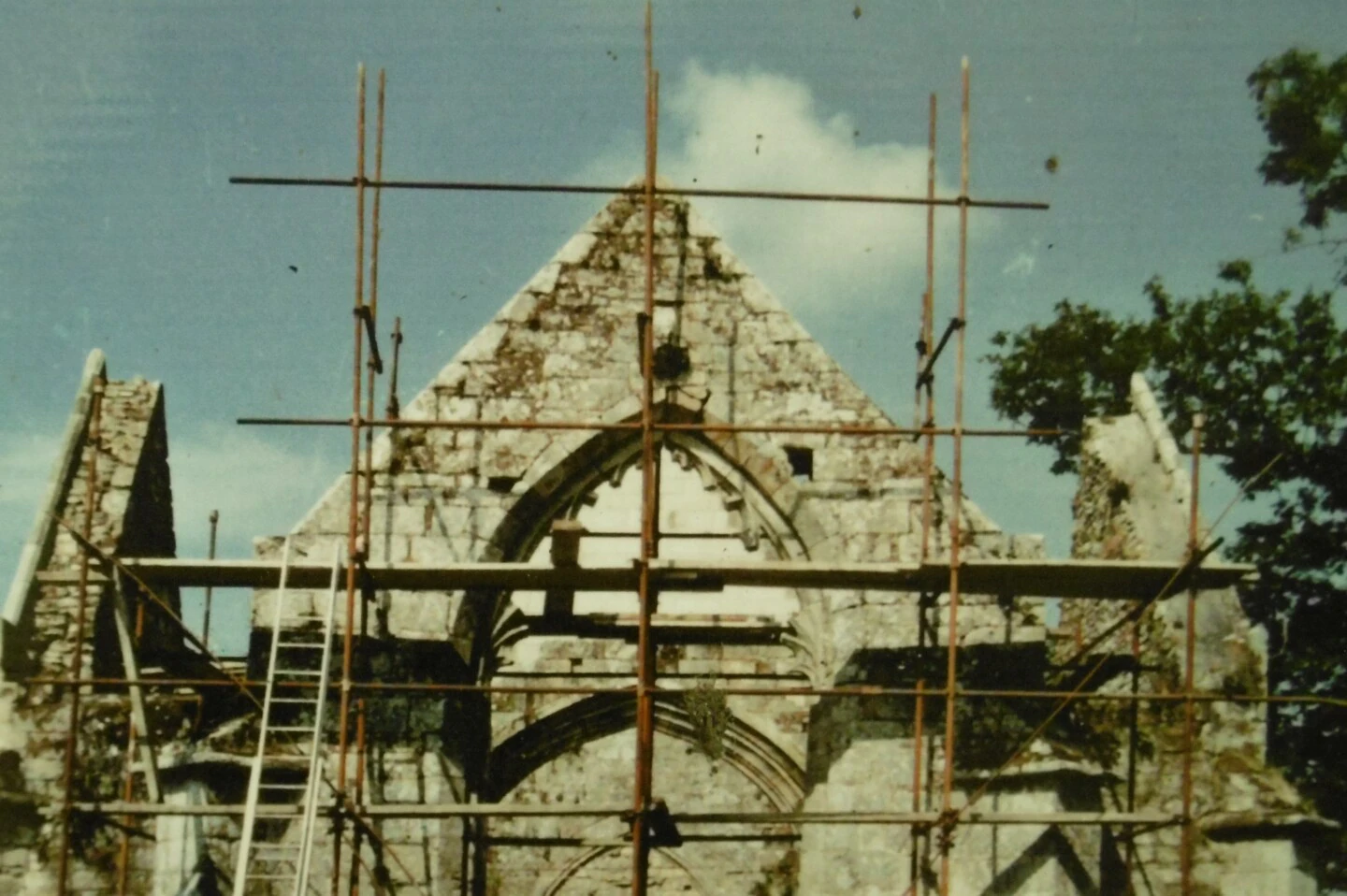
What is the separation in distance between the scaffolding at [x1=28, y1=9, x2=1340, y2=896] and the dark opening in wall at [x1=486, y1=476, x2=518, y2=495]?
27.2 inches

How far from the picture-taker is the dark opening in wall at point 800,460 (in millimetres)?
10438

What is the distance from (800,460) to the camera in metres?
10.5

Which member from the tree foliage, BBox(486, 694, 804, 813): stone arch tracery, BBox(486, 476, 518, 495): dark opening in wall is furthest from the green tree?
BBox(486, 476, 518, 495): dark opening in wall

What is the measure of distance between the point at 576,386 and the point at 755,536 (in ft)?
4.47

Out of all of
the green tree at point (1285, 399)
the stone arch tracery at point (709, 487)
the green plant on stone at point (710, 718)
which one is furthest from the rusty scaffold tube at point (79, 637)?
the green tree at point (1285, 399)

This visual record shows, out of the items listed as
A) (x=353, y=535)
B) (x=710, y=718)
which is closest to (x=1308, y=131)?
(x=710, y=718)

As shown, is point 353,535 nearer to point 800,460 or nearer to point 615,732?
point 800,460

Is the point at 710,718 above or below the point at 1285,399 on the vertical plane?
below

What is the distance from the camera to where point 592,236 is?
10.8 m

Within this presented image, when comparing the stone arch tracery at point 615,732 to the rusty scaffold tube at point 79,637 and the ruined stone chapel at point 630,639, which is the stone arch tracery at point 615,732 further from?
the rusty scaffold tube at point 79,637

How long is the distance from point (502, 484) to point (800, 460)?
1.75 meters

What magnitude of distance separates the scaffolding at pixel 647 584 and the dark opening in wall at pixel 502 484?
69 cm

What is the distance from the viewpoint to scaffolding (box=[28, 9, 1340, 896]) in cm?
863

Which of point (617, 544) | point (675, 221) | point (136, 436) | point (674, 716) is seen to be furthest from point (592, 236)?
point (674, 716)
